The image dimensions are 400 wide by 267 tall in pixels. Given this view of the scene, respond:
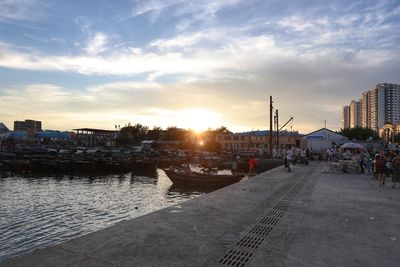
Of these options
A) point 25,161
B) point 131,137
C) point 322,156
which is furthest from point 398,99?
point 25,161

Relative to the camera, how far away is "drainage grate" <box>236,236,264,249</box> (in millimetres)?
6117

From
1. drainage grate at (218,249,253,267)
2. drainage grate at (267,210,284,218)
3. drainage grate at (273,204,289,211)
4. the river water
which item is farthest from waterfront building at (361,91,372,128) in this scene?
drainage grate at (218,249,253,267)

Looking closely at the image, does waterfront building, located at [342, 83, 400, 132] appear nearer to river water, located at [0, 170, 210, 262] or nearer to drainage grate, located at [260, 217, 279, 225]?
river water, located at [0, 170, 210, 262]

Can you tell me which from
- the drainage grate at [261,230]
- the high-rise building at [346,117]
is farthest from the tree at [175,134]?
the drainage grate at [261,230]

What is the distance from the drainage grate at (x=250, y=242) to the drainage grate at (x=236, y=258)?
411 mm

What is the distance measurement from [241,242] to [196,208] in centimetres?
324

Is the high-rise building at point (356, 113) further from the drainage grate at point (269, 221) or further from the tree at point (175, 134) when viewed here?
the drainage grate at point (269, 221)

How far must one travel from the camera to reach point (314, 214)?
29.4 ft

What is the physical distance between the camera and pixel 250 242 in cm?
631

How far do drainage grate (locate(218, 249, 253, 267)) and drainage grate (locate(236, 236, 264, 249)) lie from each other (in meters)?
0.41

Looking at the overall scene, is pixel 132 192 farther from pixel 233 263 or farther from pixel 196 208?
pixel 233 263

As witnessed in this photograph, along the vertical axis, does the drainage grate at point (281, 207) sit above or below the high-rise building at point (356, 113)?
below

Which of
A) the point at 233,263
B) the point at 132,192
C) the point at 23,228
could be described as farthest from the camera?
the point at 132,192

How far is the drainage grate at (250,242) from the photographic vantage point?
6.12 m
